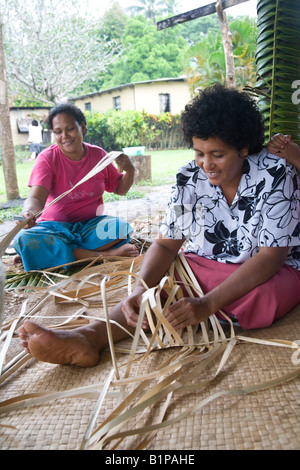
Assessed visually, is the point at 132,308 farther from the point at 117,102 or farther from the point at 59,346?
the point at 117,102

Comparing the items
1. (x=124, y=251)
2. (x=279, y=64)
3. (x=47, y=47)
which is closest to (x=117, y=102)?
(x=47, y=47)

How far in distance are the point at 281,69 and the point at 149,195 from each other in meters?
4.05

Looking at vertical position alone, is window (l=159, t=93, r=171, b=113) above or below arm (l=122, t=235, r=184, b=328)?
above

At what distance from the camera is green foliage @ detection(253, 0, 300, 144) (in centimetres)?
203

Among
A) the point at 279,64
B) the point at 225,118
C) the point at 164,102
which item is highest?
the point at 164,102

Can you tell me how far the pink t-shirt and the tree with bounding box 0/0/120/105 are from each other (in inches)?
506

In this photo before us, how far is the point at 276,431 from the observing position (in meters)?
0.99

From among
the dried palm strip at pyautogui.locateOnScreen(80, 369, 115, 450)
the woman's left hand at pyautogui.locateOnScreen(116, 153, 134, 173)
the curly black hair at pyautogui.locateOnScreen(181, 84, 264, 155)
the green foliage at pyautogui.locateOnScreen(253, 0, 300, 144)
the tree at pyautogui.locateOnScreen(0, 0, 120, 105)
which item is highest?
the tree at pyautogui.locateOnScreen(0, 0, 120, 105)

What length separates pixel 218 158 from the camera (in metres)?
1.50

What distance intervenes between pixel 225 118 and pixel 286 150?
33 centimetres

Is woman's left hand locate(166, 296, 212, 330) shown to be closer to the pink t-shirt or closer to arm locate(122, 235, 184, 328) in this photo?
arm locate(122, 235, 184, 328)

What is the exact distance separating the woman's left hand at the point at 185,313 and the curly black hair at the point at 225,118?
1.91 ft

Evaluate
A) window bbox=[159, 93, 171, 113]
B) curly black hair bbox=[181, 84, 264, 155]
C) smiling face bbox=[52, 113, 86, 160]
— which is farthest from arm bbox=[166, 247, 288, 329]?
window bbox=[159, 93, 171, 113]
